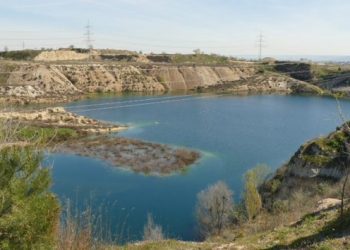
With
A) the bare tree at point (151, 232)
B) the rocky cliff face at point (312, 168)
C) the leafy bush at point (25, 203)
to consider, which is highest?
the leafy bush at point (25, 203)

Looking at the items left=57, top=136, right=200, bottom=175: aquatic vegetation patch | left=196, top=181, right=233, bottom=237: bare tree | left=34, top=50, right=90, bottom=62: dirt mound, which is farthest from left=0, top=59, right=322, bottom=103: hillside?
left=196, top=181, right=233, bottom=237: bare tree

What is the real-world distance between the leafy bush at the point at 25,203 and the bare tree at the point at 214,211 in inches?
591

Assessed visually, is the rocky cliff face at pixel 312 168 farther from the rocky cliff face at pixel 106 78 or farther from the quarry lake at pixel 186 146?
the rocky cliff face at pixel 106 78

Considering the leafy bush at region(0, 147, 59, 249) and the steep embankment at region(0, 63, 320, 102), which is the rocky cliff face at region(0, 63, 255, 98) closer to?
the steep embankment at region(0, 63, 320, 102)

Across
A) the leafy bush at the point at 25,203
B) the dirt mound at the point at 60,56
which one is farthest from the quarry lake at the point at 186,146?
the dirt mound at the point at 60,56

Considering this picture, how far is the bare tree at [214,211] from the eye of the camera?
80.5ft

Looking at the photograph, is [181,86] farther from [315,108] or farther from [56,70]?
[315,108]

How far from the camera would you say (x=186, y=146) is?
43438 millimetres

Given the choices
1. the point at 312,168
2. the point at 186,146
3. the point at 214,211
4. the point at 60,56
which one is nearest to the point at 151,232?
the point at 214,211

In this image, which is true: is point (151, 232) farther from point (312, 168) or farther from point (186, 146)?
point (186, 146)

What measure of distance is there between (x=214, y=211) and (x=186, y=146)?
18.7 meters

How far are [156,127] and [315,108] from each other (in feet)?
92.9

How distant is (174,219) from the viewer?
2586 cm

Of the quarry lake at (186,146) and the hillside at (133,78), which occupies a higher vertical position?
the hillside at (133,78)
